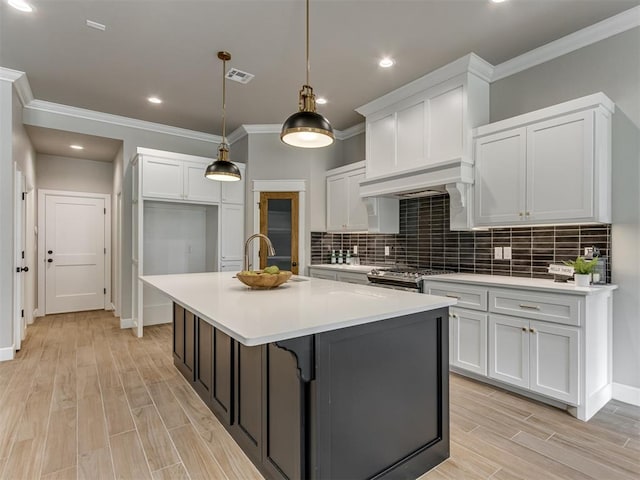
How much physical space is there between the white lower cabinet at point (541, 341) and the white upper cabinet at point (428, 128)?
114 centimetres

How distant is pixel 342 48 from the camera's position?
10.2 ft

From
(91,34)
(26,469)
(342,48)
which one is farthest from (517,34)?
(26,469)

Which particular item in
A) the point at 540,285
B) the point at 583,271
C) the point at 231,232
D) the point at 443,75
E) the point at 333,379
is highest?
the point at 443,75

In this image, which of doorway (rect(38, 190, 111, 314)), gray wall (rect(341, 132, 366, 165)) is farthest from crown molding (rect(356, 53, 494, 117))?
doorway (rect(38, 190, 111, 314))

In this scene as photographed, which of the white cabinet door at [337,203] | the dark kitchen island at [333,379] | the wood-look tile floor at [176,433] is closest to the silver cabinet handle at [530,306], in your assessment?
the wood-look tile floor at [176,433]

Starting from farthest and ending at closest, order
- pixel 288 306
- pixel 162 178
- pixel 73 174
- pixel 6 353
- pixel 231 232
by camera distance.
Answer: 1. pixel 73 174
2. pixel 231 232
3. pixel 162 178
4. pixel 6 353
5. pixel 288 306

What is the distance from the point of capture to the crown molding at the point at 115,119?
4395 millimetres

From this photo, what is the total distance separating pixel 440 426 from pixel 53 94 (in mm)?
5186

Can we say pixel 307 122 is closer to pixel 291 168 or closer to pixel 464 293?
pixel 464 293

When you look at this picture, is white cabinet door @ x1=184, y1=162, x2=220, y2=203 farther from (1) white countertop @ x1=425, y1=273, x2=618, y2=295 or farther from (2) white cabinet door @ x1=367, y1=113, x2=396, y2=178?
(1) white countertop @ x1=425, y1=273, x2=618, y2=295

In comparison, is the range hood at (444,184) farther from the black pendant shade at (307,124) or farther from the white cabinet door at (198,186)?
the white cabinet door at (198,186)

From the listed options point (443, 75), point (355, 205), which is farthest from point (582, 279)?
point (355, 205)

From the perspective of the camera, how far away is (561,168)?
269 centimetres

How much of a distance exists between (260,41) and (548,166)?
8.51 feet
